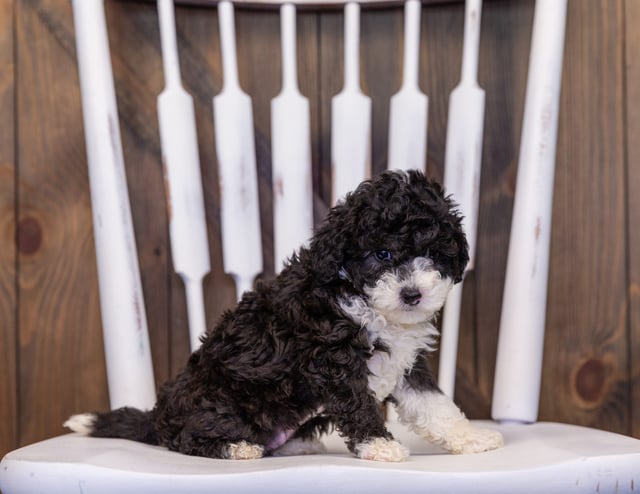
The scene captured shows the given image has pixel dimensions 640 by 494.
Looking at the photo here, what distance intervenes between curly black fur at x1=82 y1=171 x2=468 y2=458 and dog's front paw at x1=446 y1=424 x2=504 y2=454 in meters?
0.12

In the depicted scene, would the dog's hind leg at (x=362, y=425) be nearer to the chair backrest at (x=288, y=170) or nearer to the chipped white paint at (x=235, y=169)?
the chair backrest at (x=288, y=170)

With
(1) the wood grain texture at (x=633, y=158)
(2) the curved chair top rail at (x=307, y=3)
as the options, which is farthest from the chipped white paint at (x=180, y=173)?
(1) the wood grain texture at (x=633, y=158)

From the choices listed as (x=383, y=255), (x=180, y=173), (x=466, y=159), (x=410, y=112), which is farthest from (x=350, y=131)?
(x=383, y=255)

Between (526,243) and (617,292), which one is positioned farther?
(617,292)

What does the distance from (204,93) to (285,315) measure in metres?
0.71

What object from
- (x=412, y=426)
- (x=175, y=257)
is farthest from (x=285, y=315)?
(x=175, y=257)

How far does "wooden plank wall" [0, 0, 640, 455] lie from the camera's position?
5.04 feet

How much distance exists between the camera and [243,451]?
41.3 inches

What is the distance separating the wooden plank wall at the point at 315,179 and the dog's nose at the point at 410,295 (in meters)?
0.60

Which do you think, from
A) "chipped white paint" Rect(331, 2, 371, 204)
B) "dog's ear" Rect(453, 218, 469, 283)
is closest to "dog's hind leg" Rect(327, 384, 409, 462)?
"dog's ear" Rect(453, 218, 469, 283)

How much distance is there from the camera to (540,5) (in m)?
1.31

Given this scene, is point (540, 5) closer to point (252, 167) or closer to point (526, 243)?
point (526, 243)

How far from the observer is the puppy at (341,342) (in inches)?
40.4

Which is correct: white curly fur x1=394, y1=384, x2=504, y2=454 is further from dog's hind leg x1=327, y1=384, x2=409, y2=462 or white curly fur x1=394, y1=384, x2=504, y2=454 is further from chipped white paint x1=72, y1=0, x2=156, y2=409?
chipped white paint x1=72, y1=0, x2=156, y2=409
